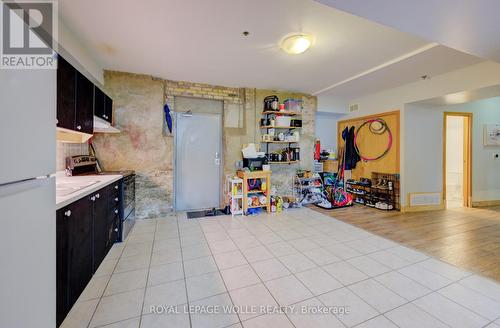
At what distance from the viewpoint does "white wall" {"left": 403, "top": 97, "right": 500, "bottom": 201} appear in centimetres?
430

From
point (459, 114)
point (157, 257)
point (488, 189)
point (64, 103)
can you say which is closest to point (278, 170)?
point (157, 257)

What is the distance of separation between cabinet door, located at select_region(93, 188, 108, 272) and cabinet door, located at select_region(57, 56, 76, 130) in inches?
28.6

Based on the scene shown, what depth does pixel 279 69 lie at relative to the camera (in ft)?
11.6

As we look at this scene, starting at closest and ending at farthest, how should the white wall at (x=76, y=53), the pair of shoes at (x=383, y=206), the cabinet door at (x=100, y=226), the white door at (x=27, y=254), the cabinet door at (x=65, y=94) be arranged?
the white door at (x=27, y=254)
the cabinet door at (x=65, y=94)
the cabinet door at (x=100, y=226)
the white wall at (x=76, y=53)
the pair of shoes at (x=383, y=206)

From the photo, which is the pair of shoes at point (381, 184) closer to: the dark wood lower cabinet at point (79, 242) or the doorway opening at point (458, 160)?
the doorway opening at point (458, 160)

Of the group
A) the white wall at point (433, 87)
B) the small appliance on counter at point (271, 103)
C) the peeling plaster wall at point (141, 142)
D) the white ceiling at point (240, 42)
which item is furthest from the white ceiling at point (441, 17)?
the peeling plaster wall at point (141, 142)

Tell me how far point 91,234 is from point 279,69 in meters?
3.46

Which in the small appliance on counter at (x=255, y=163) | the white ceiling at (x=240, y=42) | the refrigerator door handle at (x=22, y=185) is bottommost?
the refrigerator door handle at (x=22, y=185)

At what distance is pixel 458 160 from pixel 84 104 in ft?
25.0

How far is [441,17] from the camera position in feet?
5.78

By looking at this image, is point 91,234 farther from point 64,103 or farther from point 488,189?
point 488,189

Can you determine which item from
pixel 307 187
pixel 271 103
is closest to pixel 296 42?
pixel 271 103

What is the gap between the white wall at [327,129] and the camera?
5777 mm

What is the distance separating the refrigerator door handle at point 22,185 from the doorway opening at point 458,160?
20.8ft
